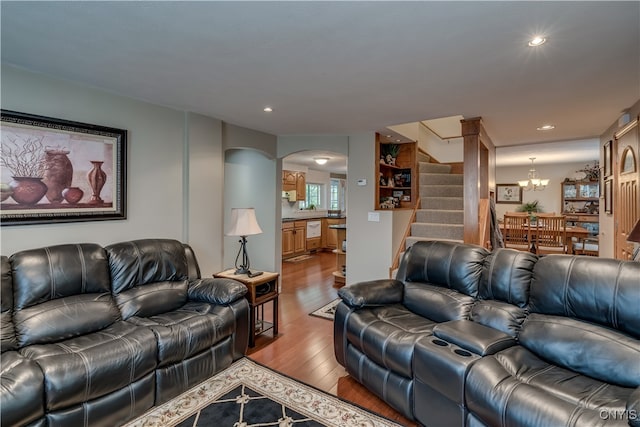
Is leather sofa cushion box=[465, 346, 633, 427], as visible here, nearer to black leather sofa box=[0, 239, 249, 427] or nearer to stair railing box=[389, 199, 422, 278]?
black leather sofa box=[0, 239, 249, 427]

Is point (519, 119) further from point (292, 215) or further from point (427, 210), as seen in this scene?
point (292, 215)

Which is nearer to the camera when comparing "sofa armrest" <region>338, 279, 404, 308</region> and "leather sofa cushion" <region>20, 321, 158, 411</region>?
"leather sofa cushion" <region>20, 321, 158, 411</region>

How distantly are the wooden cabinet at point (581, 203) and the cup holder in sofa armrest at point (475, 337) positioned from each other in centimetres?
790

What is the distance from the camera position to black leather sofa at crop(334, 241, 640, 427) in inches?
59.9

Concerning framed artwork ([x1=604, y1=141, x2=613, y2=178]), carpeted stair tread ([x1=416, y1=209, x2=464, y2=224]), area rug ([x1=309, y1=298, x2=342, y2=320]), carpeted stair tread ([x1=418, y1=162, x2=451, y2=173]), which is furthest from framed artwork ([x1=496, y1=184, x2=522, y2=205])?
area rug ([x1=309, y1=298, x2=342, y2=320])

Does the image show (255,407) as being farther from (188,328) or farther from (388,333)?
(388,333)

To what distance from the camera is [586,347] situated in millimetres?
1738

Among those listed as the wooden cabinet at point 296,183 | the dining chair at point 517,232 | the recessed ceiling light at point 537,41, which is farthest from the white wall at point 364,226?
the wooden cabinet at point 296,183

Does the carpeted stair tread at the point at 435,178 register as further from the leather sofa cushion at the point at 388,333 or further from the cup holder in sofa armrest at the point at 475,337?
the cup holder in sofa armrest at the point at 475,337

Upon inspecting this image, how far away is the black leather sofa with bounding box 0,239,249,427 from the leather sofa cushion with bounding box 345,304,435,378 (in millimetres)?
1049

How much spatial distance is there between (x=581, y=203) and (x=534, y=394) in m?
9.31

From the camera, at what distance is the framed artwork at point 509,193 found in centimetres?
922

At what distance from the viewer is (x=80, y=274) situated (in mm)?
2387

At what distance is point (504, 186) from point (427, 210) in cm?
606
